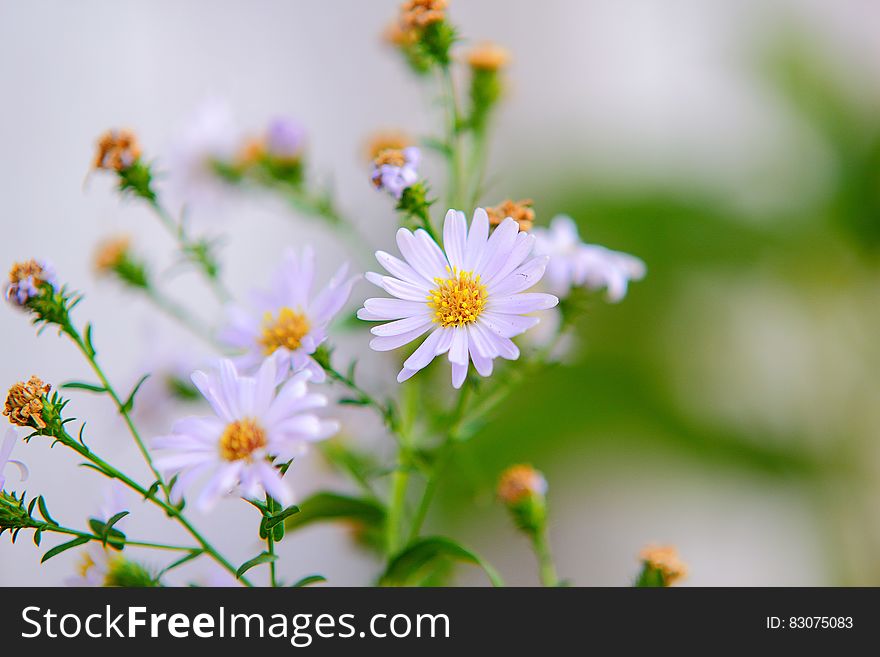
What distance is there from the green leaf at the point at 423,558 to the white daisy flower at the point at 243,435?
0.31 ft

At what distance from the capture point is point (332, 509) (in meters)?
0.41

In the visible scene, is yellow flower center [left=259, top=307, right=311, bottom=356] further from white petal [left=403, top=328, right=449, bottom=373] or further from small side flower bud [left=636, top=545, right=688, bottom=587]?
small side flower bud [left=636, top=545, right=688, bottom=587]

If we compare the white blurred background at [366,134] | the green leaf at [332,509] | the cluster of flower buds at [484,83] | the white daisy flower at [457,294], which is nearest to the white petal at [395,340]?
the white daisy flower at [457,294]

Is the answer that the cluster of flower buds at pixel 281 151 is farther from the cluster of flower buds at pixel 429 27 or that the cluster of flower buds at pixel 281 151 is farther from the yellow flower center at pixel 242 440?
the yellow flower center at pixel 242 440

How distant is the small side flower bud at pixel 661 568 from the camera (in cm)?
40

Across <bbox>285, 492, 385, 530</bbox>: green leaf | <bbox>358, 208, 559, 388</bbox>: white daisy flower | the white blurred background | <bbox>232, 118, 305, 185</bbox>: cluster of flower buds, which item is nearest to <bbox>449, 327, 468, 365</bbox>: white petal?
<bbox>358, 208, 559, 388</bbox>: white daisy flower

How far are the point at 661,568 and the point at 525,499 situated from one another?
89mm

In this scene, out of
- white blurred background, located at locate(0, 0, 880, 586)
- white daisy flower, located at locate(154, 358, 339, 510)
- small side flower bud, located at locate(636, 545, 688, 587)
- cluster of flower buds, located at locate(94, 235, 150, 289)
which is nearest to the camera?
white daisy flower, located at locate(154, 358, 339, 510)

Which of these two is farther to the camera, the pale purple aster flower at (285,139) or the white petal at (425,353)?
the pale purple aster flower at (285,139)

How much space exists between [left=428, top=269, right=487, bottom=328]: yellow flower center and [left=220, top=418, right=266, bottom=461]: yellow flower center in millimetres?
86

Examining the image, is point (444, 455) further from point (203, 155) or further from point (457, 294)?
point (203, 155)

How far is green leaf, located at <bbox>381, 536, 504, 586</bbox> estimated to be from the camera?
0.35 m

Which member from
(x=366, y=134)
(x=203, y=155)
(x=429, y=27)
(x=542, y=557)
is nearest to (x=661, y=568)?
(x=542, y=557)

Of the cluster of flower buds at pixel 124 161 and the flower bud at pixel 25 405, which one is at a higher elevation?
the cluster of flower buds at pixel 124 161
